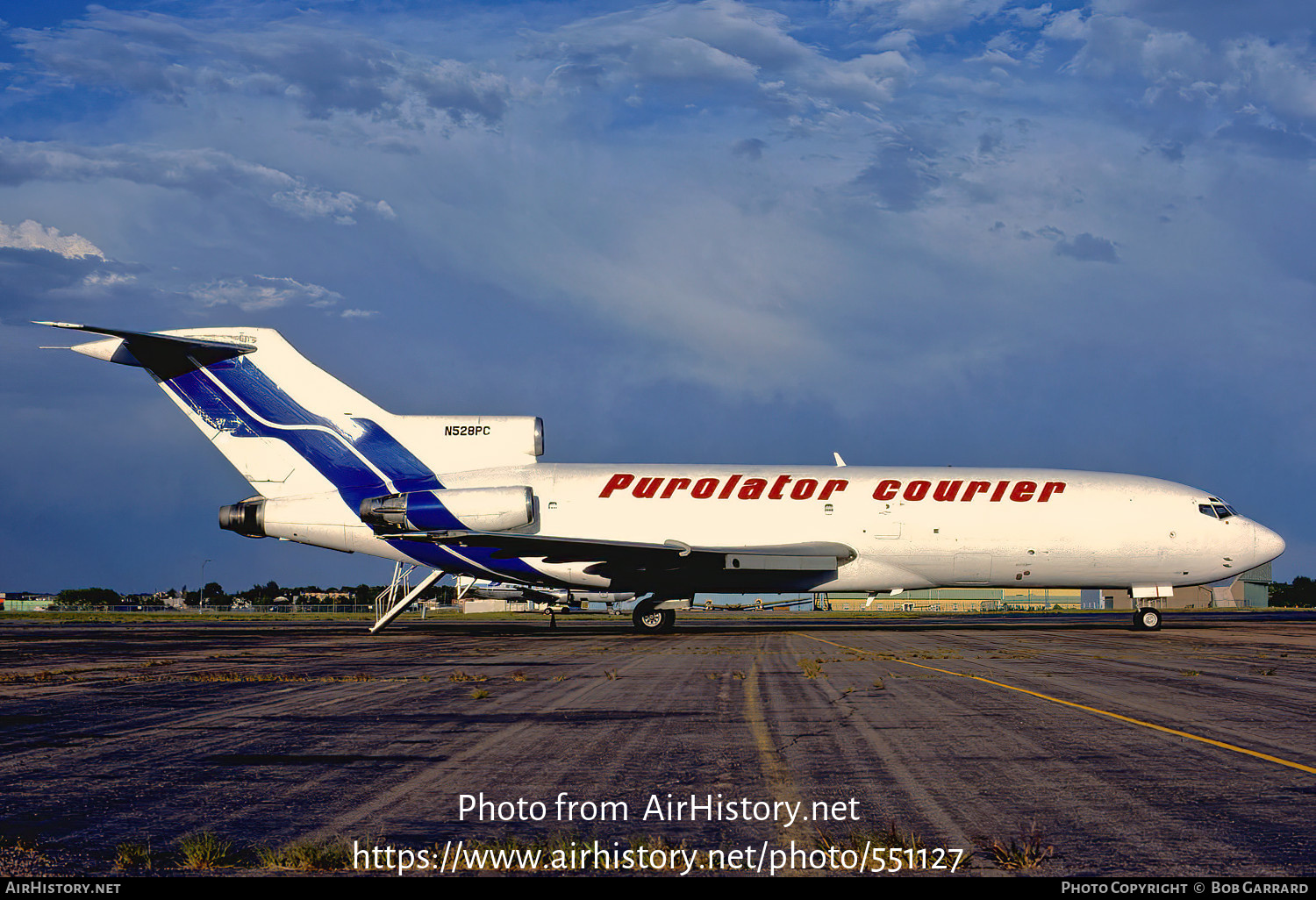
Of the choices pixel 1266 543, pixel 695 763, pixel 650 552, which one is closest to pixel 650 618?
pixel 650 552

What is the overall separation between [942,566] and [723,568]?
291 inches

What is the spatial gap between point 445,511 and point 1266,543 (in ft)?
89.9

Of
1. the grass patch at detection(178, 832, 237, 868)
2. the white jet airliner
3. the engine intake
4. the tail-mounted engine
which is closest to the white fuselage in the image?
the white jet airliner

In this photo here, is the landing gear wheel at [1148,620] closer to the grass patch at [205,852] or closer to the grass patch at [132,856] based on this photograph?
the grass patch at [205,852]

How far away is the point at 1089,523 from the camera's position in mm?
32531

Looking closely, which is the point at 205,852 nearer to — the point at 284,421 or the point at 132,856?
the point at 132,856

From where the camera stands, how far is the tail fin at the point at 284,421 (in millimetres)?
31078

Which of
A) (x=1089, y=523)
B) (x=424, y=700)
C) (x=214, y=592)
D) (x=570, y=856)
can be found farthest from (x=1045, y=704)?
(x=214, y=592)

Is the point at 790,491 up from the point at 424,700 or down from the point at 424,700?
up

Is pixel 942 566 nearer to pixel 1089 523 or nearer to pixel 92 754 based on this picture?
pixel 1089 523

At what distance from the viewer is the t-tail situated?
3108 centimetres

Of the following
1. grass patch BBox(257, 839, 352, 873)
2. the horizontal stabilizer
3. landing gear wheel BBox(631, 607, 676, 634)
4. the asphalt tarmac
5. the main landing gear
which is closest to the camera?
grass patch BBox(257, 839, 352, 873)

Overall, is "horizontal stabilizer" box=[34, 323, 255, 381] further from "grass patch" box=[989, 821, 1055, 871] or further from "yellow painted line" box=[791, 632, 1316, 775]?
"grass patch" box=[989, 821, 1055, 871]

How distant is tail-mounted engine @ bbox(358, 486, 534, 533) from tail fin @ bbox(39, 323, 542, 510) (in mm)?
1513
